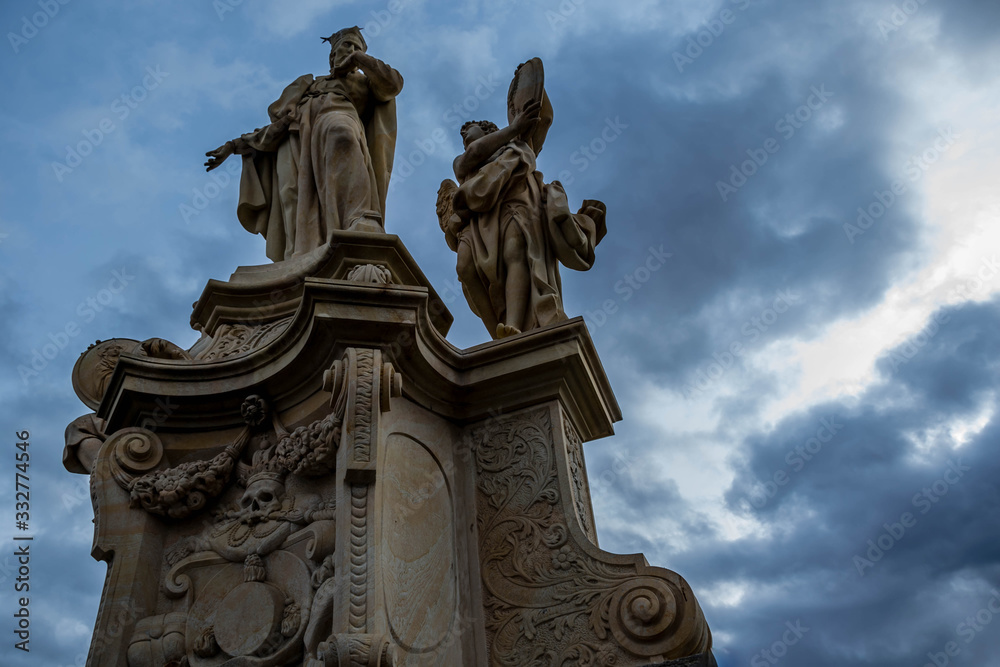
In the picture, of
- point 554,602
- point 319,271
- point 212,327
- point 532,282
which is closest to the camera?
point 554,602

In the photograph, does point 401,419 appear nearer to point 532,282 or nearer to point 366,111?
point 532,282

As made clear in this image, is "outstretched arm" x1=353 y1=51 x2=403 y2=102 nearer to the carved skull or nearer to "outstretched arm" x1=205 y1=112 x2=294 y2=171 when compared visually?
"outstretched arm" x1=205 y1=112 x2=294 y2=171

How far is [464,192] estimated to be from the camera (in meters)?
6.75

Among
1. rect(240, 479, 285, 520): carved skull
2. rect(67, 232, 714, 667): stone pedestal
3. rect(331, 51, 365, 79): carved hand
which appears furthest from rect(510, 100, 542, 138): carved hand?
rect(240, 479, 285, 520): carved skull

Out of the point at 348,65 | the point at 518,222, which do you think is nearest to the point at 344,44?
the point at 348,65

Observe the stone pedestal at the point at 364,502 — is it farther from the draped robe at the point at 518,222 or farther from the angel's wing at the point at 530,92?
the angel's wing at the point at 530,92

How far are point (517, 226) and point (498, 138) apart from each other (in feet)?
2.97

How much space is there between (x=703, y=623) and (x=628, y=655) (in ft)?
1.35

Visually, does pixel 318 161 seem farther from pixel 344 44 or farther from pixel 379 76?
pixel 344 44

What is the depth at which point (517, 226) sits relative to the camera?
21.6ft

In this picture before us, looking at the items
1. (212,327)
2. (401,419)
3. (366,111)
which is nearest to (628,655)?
(401,419)

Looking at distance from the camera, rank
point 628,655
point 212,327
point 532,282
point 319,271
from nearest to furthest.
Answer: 1. point 628,655
2. point 319,271
3. point 212,327
4. point 532,282

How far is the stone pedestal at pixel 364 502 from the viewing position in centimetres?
416

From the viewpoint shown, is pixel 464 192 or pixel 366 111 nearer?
pixel 464 192
